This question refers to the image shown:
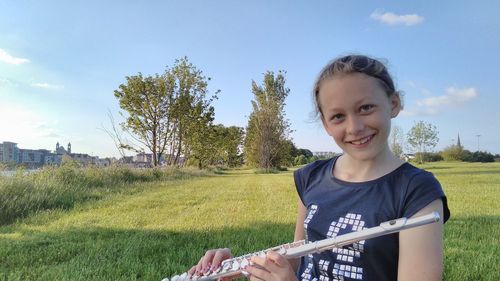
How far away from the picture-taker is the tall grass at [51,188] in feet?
24.8

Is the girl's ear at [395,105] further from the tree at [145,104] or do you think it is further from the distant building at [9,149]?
the tree at [145,104]

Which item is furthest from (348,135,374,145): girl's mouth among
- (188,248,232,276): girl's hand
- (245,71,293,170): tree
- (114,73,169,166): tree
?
(245,71,293,170): tree

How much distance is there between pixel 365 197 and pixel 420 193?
207mm

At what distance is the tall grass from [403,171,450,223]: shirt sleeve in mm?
7181

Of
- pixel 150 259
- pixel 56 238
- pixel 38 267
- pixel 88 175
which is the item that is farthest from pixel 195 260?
pixel 88 175

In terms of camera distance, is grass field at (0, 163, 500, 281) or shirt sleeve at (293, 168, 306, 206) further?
grass field at (0, 163, 500, 281)

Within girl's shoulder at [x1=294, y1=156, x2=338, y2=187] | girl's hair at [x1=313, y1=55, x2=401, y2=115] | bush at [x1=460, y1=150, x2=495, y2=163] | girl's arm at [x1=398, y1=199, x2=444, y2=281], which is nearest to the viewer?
girl's arm at [x1=398, y1=199, x2=444, y2=281]

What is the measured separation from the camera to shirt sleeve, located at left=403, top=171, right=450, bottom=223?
4.55ft

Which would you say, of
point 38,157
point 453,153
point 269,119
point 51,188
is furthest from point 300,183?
Answer: point 453,153

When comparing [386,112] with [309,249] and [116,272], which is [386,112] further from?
[116,272]

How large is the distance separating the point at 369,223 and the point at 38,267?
3.61m

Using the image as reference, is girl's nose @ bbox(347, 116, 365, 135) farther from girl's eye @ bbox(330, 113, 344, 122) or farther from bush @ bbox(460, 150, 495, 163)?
bush @ bbox(460, 150, 495, 163)

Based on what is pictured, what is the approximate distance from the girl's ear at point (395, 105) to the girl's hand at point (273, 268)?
0.70 meters

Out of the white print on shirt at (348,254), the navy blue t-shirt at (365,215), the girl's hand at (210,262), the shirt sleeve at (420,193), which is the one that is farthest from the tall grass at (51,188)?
the shirt sleeve at (420,193)
